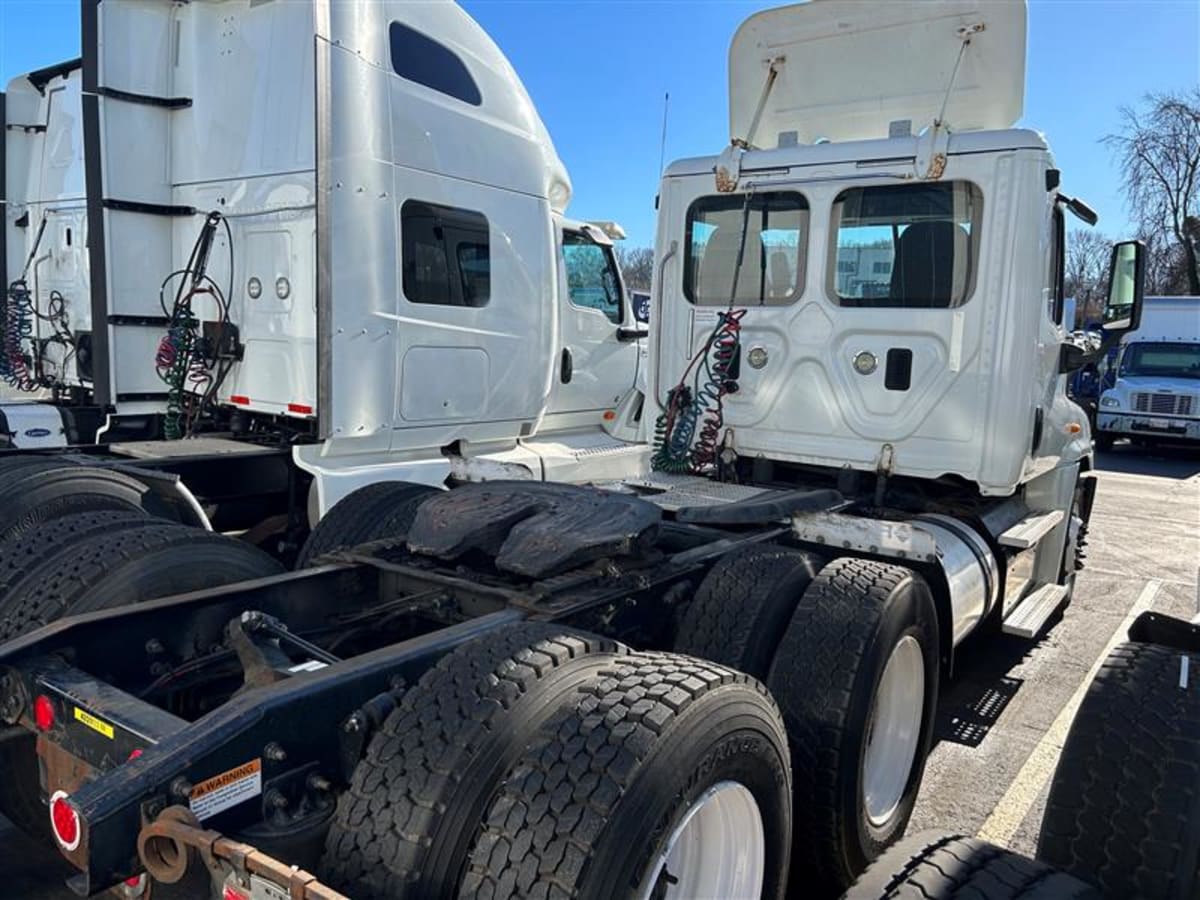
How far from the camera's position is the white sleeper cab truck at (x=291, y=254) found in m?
5.53

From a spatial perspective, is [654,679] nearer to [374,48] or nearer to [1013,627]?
[1013,627]

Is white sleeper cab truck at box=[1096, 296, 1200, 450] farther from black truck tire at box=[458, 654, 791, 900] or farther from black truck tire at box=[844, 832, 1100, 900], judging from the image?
black truck tire at box=[458, 654, 791, 900]

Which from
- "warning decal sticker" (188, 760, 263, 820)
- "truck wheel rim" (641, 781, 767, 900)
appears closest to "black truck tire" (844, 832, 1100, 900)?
"truck wheel rim" (641, 781, 767, 900)

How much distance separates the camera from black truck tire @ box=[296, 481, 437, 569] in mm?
3970

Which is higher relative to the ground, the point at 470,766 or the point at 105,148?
the point at 105,148

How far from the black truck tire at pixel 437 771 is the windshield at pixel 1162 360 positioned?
1964 centimetres

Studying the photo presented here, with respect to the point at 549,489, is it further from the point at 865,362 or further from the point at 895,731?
the point at 865,362

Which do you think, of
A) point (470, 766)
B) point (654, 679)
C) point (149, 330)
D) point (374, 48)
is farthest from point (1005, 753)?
point (149, 330)

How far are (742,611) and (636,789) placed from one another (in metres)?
1.36

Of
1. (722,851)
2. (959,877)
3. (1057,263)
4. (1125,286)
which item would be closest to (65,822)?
(722,851)

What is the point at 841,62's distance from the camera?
5.32m

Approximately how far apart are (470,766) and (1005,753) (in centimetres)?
350

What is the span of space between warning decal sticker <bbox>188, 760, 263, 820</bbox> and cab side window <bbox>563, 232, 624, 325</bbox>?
6.05m

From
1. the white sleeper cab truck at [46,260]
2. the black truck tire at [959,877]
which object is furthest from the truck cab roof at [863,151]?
the white sleeper cab truck at [46,260]
